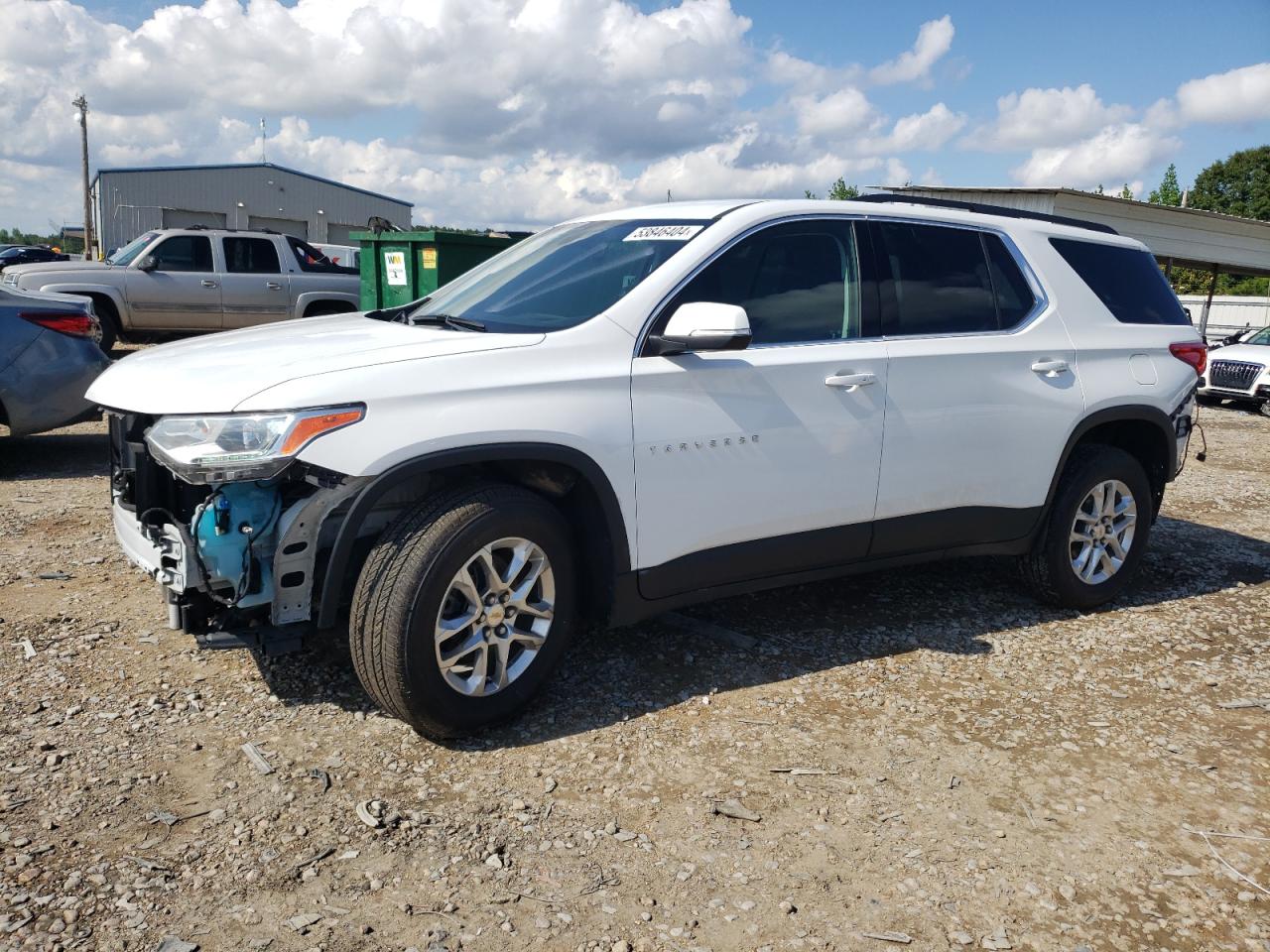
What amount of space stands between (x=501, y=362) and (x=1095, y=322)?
10.2 feet

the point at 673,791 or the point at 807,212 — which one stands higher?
the point at 807,212

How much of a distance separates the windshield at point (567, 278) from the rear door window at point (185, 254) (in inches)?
432

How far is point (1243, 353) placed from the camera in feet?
50.2

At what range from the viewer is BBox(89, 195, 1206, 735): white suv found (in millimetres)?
3197

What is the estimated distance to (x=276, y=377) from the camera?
3.17 meters

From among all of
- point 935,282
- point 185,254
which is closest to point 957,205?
point 935,282

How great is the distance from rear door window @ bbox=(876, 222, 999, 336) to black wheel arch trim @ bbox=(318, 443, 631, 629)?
59.7 inches

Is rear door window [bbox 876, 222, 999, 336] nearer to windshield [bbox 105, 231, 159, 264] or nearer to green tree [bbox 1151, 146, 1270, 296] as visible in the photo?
windshield [bbox 105, 231, 159, 264]

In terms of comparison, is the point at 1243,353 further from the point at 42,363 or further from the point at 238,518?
the point at 238,518

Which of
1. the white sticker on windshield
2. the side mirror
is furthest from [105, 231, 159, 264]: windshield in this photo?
the side mirror

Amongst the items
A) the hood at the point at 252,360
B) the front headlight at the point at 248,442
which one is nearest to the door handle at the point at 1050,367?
the hood at the point at 252,360

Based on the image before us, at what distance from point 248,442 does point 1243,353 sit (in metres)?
16.1

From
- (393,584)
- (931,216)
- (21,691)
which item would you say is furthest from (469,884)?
(931,216)

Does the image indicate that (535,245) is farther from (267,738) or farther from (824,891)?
(824,891)
